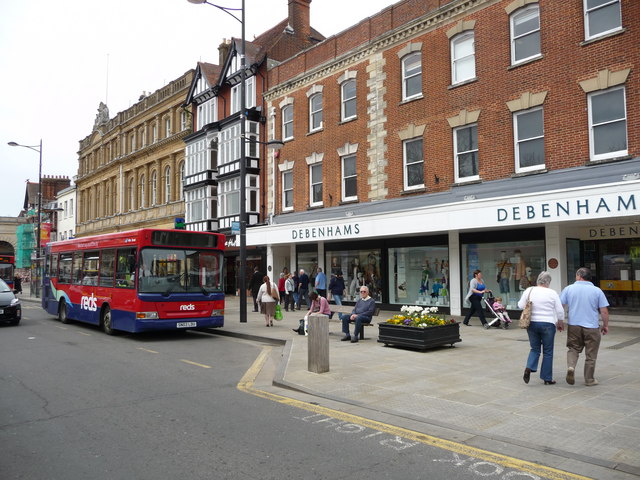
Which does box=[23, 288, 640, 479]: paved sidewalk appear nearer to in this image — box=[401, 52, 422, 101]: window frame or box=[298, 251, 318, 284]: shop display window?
box=[401, 52, 422, 101]: window frame

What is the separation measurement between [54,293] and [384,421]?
15958mm

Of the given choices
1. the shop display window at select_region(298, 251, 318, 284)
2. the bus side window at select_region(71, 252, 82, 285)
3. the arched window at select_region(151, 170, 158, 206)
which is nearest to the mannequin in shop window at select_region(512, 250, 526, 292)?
the shop display window at select_region(298, 251, 318, 284)

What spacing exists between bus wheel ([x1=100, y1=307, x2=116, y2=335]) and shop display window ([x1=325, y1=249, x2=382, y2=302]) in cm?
1023

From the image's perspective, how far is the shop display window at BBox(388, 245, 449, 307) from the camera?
18406 millimetres

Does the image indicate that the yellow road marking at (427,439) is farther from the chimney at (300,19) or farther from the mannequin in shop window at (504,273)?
the chimney at (300,19)

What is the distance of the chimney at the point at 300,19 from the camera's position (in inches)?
1157

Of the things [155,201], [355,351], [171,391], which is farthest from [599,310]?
[155,201]

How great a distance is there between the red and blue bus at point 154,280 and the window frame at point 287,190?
1086cm

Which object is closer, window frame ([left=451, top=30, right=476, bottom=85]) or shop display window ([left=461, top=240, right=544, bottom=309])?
shop display window ([left=461, top=240, right=544, bottom=309])

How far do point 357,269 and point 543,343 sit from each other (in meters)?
14.3

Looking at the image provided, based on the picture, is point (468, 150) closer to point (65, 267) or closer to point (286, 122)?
point (286, 122)

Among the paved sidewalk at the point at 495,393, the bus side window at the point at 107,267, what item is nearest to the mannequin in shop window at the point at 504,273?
the paved sidewalk at the point at 495,393

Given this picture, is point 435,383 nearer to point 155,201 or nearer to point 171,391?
point 171,391

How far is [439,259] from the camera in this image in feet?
60.5
